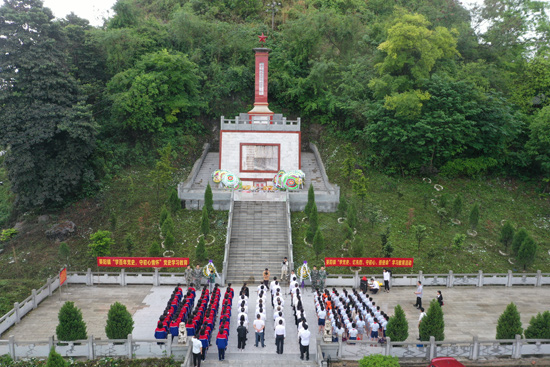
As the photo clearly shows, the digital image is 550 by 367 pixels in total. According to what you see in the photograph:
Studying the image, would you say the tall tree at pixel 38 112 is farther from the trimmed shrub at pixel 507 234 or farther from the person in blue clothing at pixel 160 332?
the trimmed shrub at pixel 507 234

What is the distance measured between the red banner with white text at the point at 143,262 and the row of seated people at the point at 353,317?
21.8 feet

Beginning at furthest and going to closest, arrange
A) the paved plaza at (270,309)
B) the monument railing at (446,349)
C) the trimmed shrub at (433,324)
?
1. the paved plaza at (270,309)
2. the trimmed shrub at (433,324)
3. the monument railing at (446,349)

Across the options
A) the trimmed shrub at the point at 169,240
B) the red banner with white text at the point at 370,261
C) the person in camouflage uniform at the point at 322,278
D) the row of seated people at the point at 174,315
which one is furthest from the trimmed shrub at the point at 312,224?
the row of seated people at the point at 174,315

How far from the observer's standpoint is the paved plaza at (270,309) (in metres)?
15.4

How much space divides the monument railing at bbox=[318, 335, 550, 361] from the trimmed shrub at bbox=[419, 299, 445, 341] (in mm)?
311

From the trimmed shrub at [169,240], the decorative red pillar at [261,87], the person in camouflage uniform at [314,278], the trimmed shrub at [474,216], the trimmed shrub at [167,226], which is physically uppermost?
the decorative red pillar at [261,87]

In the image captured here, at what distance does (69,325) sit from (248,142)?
56.9ft

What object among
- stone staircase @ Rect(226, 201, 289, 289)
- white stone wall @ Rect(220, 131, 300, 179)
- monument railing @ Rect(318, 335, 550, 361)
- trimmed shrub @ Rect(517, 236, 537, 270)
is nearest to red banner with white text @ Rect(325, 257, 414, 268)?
stone staircase @ Rect(226, 201, 289, 289)

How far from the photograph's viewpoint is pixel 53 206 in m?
26.7

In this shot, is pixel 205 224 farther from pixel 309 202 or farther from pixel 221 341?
pixel 221 341

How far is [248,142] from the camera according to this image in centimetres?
2923

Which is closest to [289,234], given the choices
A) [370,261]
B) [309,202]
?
[309,202]

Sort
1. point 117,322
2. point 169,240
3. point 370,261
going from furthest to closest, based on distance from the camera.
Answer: point 169,240 < point 370,261 < point 117,322

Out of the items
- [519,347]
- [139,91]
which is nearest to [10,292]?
A: [139,91]
